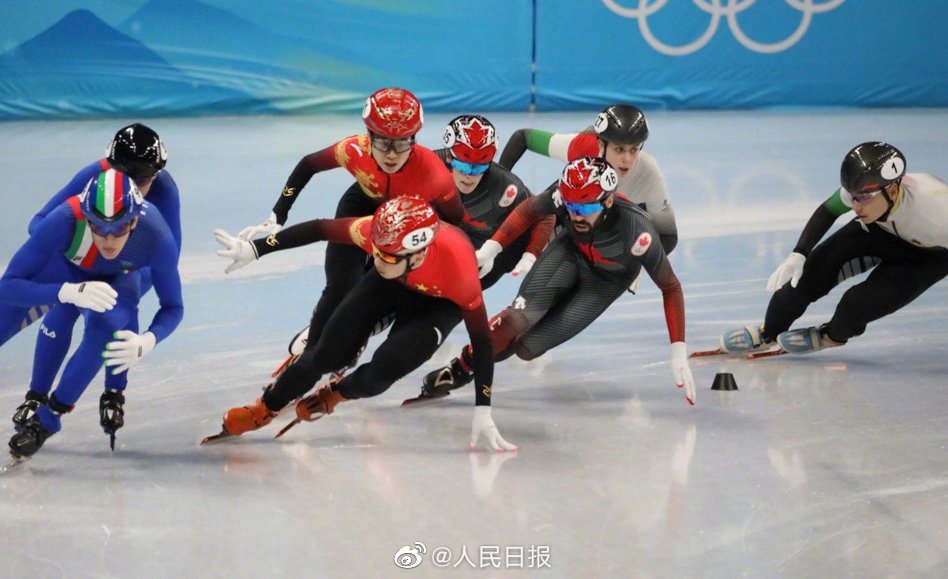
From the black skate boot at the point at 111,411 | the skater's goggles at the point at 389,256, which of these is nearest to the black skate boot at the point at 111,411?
the black skate boot at the point at 111,411

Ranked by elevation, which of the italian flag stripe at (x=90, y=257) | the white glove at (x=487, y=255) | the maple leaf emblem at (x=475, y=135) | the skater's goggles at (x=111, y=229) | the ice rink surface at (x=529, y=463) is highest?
the maple leaf emblem at (x=475, y=135)

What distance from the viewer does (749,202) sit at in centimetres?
927

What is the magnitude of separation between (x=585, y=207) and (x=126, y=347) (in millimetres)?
1888

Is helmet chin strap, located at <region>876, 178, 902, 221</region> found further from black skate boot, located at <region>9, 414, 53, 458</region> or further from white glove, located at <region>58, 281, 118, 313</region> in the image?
black skate boot, located at <region>9, 414, 53, 458</region>

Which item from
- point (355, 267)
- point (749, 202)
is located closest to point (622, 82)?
point (749, 202)

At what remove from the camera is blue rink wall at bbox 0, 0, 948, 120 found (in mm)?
13008

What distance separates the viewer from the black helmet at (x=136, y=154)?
484 centimetres

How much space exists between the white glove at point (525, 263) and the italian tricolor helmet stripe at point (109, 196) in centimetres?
195

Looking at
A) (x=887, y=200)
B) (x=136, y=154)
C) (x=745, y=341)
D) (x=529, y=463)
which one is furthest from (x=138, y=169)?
(x=887, y=200)

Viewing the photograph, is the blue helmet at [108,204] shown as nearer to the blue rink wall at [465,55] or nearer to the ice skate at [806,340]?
the ice skate at [806,340]

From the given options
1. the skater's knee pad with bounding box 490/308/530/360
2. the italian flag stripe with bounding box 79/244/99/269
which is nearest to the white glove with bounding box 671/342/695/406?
the skater's knee pad with bounding box 490/308/530/360

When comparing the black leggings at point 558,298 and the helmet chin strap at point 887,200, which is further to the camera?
the black leggings at point 558,298

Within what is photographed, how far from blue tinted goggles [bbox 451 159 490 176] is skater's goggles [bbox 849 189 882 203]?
165 cm

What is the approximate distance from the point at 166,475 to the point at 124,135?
1359 millimetres
